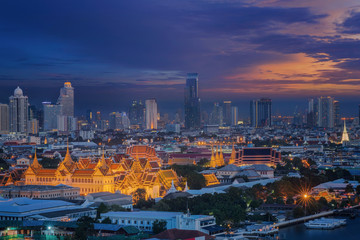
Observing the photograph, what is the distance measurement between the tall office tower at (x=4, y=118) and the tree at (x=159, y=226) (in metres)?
91.0

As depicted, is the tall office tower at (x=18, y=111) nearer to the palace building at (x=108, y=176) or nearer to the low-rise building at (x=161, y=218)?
the palace building at (x=108, y=176)

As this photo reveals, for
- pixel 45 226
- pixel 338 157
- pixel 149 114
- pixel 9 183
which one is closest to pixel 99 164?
pixel 9 183

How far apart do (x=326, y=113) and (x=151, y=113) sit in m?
36.7

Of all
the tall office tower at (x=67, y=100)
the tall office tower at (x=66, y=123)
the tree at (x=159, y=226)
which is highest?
the tall office tower at (x=67, y=100)

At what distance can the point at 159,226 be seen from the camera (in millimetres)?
24547

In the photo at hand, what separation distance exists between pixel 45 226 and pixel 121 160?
560 inches

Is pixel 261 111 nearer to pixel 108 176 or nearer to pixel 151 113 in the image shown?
pixel 151 113

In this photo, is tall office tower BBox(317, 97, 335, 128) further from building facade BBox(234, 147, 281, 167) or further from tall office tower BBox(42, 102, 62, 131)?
building facade BBox(234, 147, 281, 167)

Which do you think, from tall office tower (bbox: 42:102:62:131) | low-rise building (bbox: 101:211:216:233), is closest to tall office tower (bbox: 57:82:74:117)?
tall office tower (bbox: 42:102:62:131)

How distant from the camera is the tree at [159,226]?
24.4m

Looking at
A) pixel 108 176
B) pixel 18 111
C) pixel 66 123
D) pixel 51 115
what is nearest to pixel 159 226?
pixel 108 176

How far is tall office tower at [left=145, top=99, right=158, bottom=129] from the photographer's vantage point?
522 ft

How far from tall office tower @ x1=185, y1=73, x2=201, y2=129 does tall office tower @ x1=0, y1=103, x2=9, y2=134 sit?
45122 millimetres

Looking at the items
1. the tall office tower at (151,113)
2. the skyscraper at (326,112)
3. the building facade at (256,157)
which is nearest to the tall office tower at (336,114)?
the skyscraper at (326,112)
